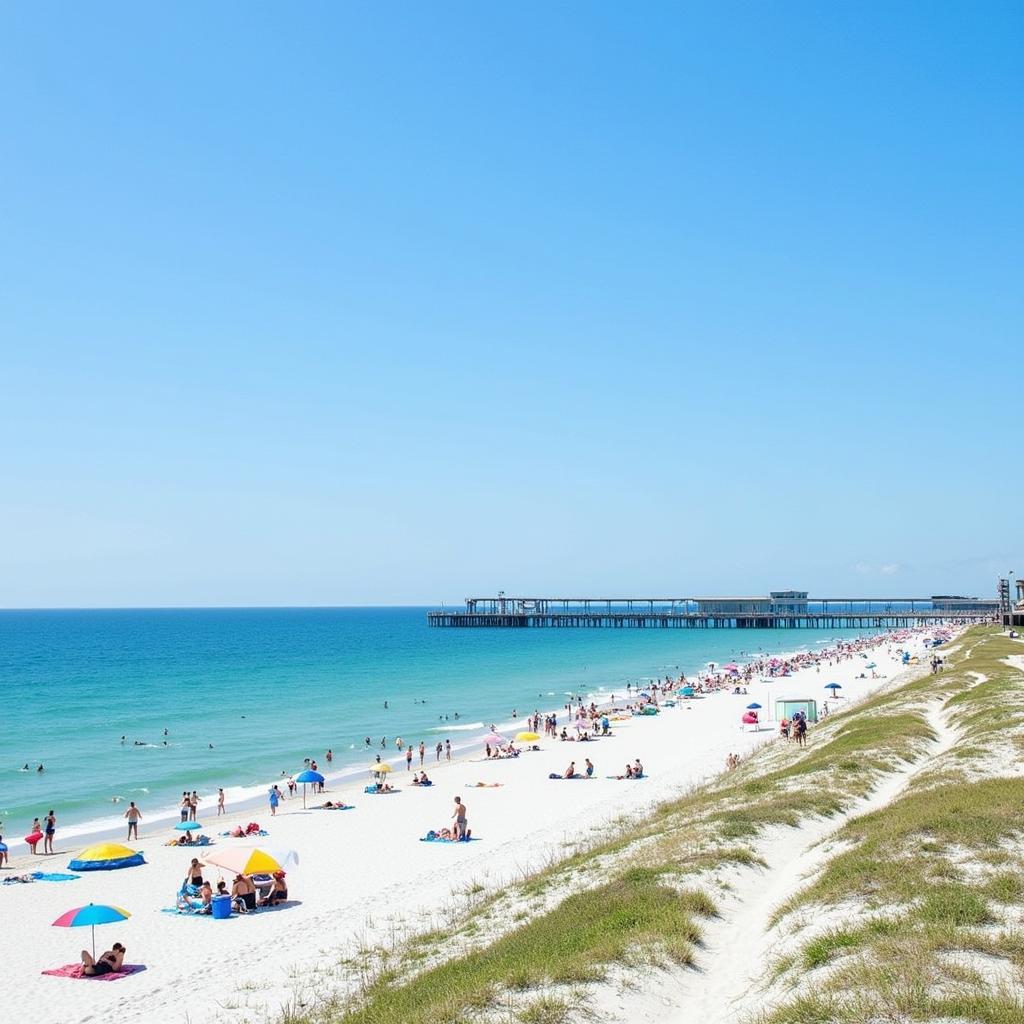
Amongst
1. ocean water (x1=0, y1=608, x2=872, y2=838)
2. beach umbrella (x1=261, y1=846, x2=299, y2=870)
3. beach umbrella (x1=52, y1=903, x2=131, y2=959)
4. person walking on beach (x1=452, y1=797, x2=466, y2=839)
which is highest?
beach umbrella (x1=52, y1=903, x2=131, y2=959)

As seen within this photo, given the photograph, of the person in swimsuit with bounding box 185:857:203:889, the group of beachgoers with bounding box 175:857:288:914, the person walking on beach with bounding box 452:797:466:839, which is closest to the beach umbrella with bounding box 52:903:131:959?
the group of beachgoers with bounding box 175:857:288:914

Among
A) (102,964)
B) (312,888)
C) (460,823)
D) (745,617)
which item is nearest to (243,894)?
(312,888)

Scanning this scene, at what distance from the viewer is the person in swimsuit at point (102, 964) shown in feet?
53.6

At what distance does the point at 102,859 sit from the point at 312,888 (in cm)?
617

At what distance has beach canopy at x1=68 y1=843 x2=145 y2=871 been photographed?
24078mm

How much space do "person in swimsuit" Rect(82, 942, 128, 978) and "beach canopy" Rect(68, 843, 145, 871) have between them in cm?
824

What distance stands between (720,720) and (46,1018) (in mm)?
44577

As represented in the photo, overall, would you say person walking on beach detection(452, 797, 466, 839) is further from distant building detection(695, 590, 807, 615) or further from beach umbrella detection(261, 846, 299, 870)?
→ distant building detection(695, 590, 807, 615)

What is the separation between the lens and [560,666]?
321 ft

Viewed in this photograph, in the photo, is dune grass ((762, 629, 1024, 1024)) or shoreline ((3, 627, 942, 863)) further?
shoreline ((3, 627, 942, 863))

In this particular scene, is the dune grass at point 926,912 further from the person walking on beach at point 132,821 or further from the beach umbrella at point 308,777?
the person walking on beach at point 132,821

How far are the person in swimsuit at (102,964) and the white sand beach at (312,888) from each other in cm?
24

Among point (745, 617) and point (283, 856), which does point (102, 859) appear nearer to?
point (283, 856)

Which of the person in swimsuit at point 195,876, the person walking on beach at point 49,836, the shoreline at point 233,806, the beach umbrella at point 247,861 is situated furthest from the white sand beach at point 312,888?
the beach umbrella at point 247,861
